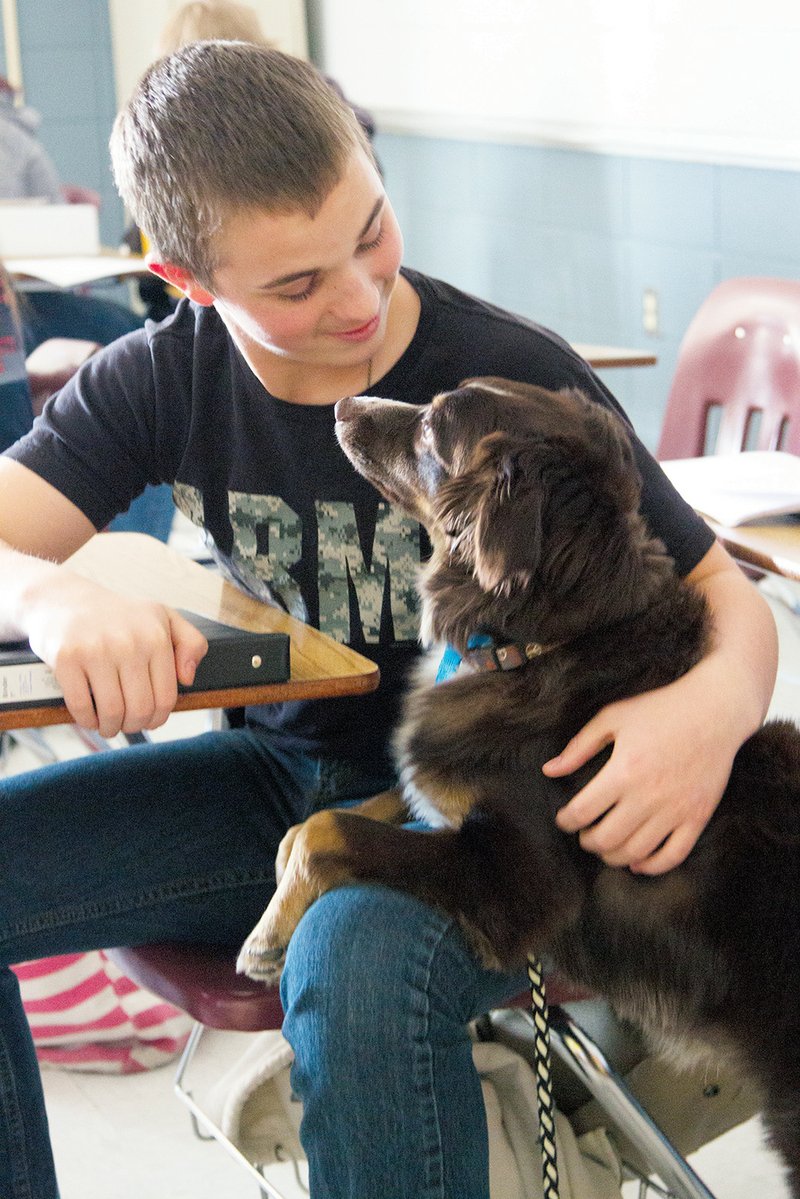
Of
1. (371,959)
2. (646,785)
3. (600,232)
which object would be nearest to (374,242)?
(646,785)

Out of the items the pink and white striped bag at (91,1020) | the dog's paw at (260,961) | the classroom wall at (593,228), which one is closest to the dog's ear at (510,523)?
the dog's paw at (260,961)

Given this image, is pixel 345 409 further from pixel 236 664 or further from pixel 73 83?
pixel 73 83

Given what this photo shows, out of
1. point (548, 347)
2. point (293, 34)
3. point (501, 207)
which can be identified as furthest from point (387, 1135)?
point (293, 34)

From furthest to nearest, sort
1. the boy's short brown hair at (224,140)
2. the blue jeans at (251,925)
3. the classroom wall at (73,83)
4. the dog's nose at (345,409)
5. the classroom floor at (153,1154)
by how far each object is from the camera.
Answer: the classroom wall at (73,83)
the classroom floor at (153,1154)
the dog's nose at (345,409)
the boy's short brown hair at (224,140)
the blue jeans at (251,925)

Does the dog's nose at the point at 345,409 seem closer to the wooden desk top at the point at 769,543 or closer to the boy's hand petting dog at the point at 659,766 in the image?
the boy's hand petting dog at the point at 659,766

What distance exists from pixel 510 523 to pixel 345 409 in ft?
0.90

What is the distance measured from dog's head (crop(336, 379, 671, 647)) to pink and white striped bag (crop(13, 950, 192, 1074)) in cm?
124

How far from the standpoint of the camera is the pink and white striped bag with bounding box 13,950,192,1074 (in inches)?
94.0

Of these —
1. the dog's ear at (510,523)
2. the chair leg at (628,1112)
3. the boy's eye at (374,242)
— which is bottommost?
Answer: the chair leg at (628,1112)

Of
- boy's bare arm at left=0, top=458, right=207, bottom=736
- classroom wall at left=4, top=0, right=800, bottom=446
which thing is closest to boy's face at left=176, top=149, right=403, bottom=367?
boy's bare arm at left=0, top=458, right=207, bottom=736

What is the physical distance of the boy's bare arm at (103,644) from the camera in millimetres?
1254

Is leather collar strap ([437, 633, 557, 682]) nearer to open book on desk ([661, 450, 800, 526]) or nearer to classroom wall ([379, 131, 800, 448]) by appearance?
open book on desk ([661, 450, 800, 526])

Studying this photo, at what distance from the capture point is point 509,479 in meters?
1.39

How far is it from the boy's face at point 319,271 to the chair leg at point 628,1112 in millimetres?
814
